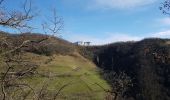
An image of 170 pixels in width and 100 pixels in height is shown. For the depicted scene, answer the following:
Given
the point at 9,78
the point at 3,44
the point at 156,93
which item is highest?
the point at 3,44

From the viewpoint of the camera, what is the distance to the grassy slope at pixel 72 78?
47.1 ft

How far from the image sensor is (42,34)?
1398 centimetres

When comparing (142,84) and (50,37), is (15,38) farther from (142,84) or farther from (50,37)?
(142,84)

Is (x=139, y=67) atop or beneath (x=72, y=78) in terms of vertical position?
beneath

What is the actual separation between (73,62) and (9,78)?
51060 mm

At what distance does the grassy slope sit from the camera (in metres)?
14.4

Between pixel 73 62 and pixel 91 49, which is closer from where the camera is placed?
pixel 73 62

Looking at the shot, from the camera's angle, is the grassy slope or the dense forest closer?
the grassy slope

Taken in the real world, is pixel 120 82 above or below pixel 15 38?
below

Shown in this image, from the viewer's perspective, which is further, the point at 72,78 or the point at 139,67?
the point at 139,67

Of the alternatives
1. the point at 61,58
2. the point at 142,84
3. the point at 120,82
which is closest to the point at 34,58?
the point at 120,82

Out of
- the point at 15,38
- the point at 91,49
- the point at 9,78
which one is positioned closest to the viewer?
the point at 9,78

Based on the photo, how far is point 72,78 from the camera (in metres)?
33.9

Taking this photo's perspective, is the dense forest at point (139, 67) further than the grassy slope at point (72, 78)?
Yes
